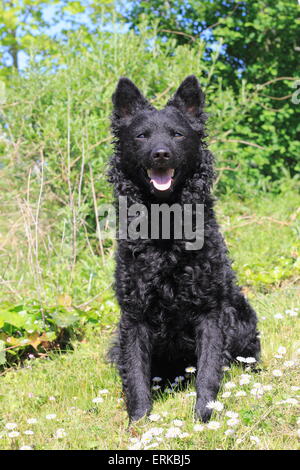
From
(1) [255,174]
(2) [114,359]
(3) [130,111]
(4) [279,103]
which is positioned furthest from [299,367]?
(4) [279,103]

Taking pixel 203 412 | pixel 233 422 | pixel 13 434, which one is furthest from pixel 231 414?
pixel 13 434

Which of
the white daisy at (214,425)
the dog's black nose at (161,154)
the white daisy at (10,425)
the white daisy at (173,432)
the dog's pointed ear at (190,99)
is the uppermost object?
the dog's pointed ear at (190,99)

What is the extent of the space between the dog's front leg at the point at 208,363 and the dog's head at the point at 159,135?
0.77 m

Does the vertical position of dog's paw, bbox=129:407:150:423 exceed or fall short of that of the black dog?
it falls short

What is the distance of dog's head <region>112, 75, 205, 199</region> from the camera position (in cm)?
290

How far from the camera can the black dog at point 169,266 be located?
9.46 feet

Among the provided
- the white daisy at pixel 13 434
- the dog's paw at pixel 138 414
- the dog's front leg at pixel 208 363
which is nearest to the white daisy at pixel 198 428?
the dog's front leg at pixel 208 363

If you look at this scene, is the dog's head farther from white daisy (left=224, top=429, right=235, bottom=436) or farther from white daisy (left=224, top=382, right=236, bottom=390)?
white daisy (left=224, top=429, right=235, bottom=436)

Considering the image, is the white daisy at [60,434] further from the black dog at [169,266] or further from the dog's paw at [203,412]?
the dog's paw at [203,412]

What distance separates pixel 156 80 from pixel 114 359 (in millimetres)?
4027

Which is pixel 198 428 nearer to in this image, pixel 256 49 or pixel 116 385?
pixel 116 385

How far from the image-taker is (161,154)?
9.24 ft

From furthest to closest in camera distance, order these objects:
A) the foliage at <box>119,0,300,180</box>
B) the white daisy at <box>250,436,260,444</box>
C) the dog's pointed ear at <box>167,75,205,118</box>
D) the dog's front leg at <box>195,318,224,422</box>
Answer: the foliage at <box>119,0,300,180</box>, the dog's pointed ear at <box>167,75,205,118</box>, the dog's front leg at <box>195,318,224,422</box>, the white daisy at <box>250,436,260,444</box>

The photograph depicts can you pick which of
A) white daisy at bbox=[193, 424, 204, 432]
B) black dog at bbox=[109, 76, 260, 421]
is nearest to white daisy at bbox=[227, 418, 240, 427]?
white daisy at bbox=[193, 424, 204, 432]
